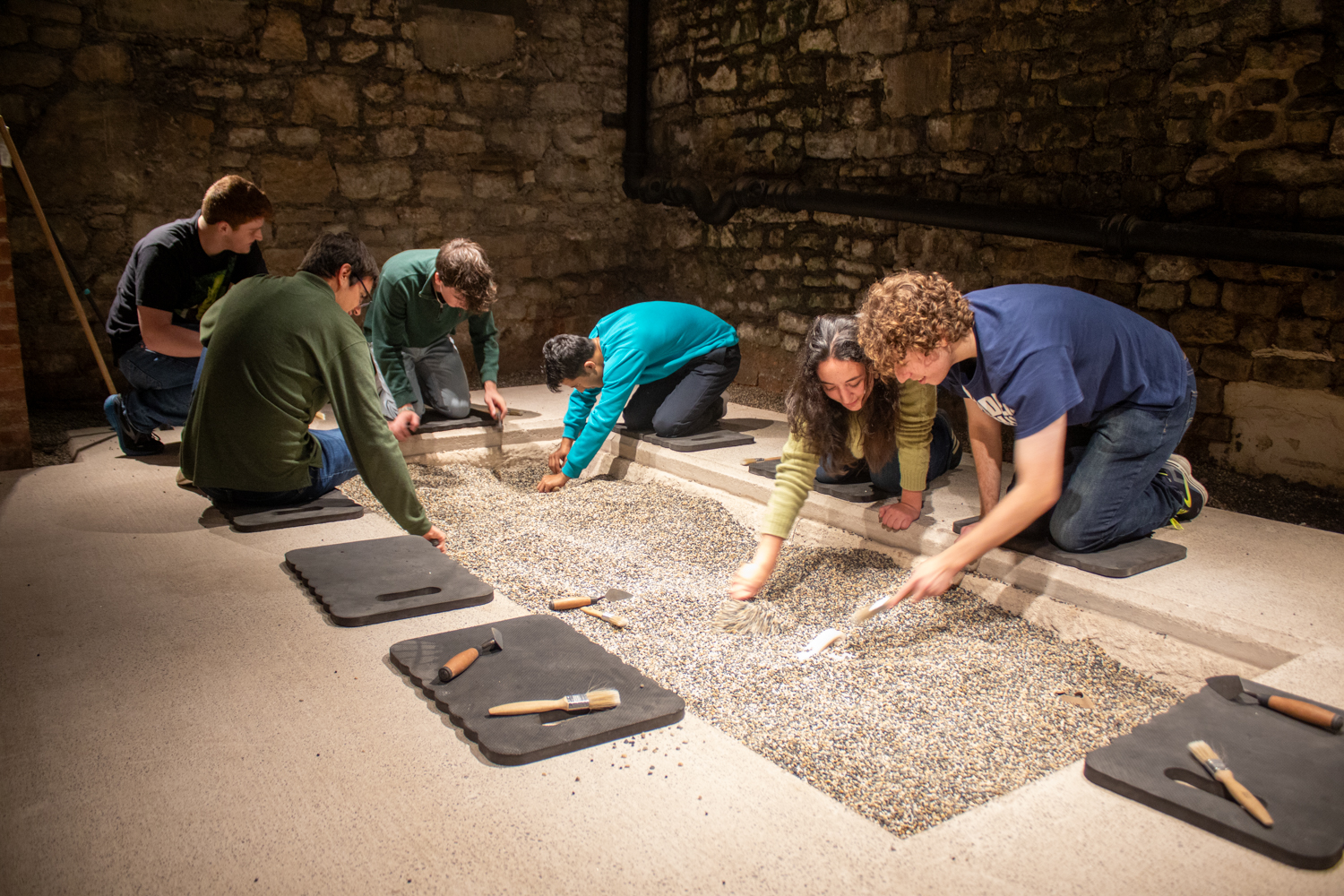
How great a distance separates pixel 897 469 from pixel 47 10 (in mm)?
4836

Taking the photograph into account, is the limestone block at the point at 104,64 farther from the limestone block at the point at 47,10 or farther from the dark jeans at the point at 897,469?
the dark jeans at the point at 897,469

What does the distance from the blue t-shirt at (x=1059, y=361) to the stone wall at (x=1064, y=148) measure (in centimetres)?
116

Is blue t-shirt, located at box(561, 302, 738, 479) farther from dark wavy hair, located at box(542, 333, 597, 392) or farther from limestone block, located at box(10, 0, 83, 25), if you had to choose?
limestone block, located at box(10, 0, 83, 25)

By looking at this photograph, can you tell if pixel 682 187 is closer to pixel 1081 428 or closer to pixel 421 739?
pixel 1081 428

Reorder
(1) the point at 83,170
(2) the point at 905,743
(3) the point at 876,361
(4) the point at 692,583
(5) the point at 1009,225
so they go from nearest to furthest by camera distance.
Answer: (2) the point at 905,743 < (3) the point at 876,361 < (4) the point at 692,583 < (5) the point at 1009,225 < (1) the point at 83,170

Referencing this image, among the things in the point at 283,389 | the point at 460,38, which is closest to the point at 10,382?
the point at 283,389

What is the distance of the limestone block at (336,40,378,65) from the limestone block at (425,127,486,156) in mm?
536

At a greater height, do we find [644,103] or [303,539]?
[644,103]

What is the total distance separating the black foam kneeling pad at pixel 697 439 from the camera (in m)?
4.20

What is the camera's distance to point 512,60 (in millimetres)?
5988

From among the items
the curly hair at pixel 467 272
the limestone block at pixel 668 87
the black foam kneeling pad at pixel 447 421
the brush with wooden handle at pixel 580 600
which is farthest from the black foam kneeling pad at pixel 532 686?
the limestone block at pixel 668 87

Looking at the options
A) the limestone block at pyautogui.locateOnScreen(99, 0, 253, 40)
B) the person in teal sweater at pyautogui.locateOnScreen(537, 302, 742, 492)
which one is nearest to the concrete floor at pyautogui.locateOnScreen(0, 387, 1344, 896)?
the person in teal sweater at pyautogui.locateOnScreen(537, 302, 742, 492)

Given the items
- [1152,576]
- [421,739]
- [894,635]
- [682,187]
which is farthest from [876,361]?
[682,187]

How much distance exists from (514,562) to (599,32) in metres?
4.48
